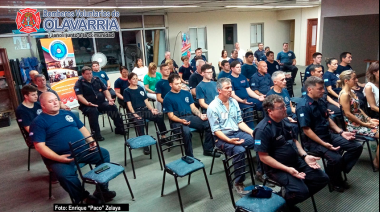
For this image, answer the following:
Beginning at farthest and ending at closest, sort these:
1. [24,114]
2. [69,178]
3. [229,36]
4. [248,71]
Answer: [229,36] → [248,71] → [24,114] → [69,178]

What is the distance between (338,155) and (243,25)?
9.81 metres

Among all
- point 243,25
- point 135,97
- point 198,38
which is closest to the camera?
point 135,97

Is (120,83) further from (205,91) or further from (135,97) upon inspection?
(205,91)

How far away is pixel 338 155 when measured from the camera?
2.80 metres

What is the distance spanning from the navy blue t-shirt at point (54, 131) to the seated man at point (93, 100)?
5.64 feet

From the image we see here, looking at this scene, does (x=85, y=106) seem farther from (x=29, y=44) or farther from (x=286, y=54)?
(x=286, y=54)

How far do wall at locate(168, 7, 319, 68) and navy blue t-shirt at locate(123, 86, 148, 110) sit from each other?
217 inches

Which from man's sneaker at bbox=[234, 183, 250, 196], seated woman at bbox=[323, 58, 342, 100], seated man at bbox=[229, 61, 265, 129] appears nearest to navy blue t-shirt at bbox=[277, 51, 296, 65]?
seated woman at bbox=[323, 58, 342, 100]

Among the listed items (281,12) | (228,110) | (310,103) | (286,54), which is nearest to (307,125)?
(310,103)

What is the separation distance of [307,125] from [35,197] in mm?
3349

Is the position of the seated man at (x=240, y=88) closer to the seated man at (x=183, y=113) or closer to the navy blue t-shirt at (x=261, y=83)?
the navy blue t-shirt at (x=261, y=83)

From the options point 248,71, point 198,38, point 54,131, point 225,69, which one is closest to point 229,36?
point 198,38

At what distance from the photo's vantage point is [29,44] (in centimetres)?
708

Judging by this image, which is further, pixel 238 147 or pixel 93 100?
pixel 93 100
